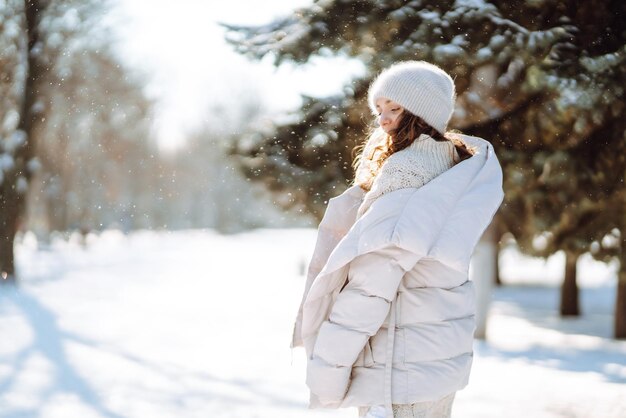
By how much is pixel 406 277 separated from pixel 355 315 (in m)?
0.23

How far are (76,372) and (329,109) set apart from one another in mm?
3672

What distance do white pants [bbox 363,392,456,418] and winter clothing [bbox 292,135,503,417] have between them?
0.13 feet

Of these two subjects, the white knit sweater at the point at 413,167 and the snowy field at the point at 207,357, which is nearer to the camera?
the white knit sweater at the point at 413,167

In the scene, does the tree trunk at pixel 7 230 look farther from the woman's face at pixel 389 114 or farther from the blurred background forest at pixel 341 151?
the woman's face at pixel 389 114

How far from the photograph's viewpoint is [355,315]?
215 cm

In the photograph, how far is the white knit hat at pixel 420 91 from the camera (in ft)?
7.73

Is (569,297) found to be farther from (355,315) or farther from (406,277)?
(355,315)

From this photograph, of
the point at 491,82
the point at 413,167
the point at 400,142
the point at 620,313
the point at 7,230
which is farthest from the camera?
the point at 7,230

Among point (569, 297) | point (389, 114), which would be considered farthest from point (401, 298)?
point (569, 297)

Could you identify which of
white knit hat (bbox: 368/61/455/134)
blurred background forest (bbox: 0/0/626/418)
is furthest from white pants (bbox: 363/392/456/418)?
blurred background forest (bbox: 0/0/626/418)

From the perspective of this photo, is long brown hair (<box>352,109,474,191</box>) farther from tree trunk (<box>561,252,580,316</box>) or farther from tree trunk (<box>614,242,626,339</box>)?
tree trunk (<box>561,252,580,316</box>)

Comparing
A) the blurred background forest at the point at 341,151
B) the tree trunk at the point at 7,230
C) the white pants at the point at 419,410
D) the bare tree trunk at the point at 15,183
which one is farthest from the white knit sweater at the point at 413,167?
the tree trunk at the point at 7,230

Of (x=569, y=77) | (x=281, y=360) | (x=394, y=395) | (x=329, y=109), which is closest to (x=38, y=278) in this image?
(x=281, y=360)

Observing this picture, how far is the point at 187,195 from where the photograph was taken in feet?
215
